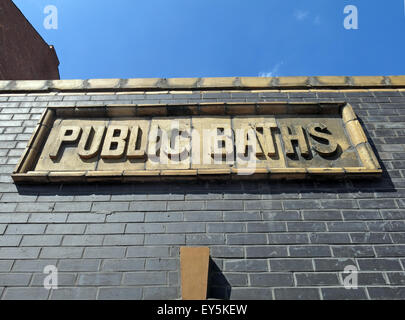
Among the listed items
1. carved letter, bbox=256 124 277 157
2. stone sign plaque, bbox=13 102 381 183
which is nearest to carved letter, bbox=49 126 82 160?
stone sign plaque, bbox=13 102 381 183

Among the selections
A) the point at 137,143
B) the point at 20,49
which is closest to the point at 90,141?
the point at 137,143

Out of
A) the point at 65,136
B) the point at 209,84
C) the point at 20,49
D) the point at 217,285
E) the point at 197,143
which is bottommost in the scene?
the point at 217,285

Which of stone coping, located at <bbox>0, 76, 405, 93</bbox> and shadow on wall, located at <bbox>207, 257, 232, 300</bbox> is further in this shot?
stone coping, located at <bbox>0, 76, 405, 93</bbox>

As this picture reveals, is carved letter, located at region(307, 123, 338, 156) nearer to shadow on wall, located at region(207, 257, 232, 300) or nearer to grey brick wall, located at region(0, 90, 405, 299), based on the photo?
grey brick wall, located at region(0, 90, 405, 299)

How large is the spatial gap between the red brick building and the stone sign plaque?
409cm

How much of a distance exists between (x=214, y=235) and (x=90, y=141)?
187cm

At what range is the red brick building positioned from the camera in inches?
286

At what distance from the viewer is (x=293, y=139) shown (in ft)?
11.8

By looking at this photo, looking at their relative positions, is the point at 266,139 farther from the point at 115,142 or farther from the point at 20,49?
the point at 20,49

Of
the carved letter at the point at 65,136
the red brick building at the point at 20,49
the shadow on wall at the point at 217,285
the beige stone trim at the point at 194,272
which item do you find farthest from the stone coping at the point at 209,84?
the red brick building at the point at 20,49

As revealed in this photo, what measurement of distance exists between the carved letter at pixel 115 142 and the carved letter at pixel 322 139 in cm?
219

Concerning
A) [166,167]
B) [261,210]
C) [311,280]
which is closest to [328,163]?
[261,210]

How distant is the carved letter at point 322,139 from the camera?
3451 millimetres

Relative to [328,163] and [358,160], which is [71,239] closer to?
[328,163]
